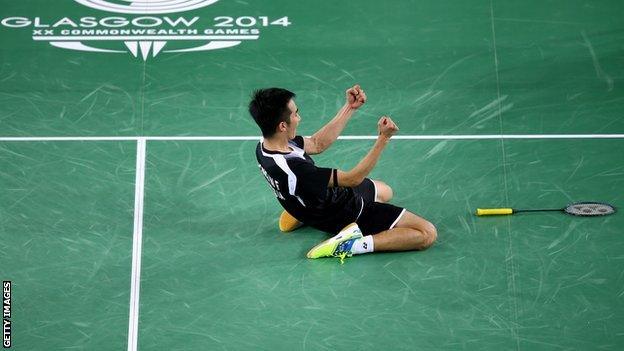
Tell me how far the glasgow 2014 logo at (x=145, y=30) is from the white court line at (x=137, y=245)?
1.49 m

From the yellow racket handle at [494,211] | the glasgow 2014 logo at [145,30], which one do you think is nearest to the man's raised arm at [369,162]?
the yellow racket handle at [494,211]

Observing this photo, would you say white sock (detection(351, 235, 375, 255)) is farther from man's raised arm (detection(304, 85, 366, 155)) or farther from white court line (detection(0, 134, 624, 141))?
white court line (detection(0, 134, 624, 141))

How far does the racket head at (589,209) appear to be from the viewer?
9.76 metres

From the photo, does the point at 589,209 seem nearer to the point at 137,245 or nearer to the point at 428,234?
the point at 428,234

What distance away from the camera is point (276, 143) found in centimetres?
906

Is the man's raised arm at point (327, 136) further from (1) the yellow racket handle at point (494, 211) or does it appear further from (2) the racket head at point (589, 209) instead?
(2) the racket head at point (589, 209)

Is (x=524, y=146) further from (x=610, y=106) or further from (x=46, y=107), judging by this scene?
(x=46, y=107)

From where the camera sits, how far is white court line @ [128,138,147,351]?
348 inches

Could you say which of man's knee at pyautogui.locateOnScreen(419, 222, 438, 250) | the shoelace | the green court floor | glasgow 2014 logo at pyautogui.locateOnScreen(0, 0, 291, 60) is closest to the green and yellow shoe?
the shoelace

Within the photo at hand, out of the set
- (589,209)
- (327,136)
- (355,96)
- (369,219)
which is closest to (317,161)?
(327,136)

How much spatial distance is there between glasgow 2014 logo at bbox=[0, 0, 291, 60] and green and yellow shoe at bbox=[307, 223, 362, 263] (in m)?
3.16

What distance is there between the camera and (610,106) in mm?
10883

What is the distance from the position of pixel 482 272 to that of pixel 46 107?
15.5 ft

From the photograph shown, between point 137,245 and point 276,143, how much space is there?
1.63 metres
